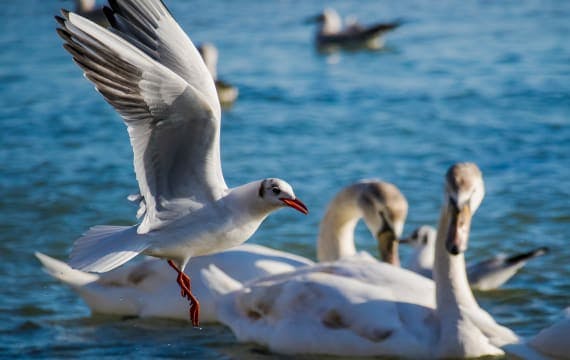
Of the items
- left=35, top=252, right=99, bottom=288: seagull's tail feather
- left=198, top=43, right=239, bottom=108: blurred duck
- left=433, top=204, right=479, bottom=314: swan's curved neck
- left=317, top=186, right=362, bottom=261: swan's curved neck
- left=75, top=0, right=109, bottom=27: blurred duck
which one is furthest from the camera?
left=75, top=0, right=109, bottom=27: blurred duck

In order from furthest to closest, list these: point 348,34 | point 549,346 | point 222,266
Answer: point 348,34 < point 222,266 < point 549,346

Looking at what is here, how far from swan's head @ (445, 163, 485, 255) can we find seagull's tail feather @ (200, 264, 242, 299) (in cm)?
139

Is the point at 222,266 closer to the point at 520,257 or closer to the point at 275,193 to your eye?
the point at 520,257

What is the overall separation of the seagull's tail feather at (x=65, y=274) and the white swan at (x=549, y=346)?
278 cm

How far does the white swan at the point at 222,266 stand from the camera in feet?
24.6

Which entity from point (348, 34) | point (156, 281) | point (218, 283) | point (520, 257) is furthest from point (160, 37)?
point (348, 34)

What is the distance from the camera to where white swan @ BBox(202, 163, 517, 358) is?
Answer: 6430mm

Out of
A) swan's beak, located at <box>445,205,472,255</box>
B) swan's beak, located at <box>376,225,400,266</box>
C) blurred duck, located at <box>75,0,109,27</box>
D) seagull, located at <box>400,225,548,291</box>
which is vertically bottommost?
blurred duck, located at <box>75,0,109,27</box>

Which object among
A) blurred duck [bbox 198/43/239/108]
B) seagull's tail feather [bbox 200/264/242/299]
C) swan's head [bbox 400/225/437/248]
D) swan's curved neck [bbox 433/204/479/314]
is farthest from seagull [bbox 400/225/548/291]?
blurred duck [bbox 198/43/239/108]

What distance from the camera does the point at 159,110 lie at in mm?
4820

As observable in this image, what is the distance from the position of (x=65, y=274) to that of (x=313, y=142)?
17.3ft

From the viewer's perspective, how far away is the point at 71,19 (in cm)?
448

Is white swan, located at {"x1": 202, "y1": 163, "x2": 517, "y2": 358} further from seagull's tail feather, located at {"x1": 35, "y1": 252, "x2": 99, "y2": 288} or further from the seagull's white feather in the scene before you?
the seagull's white feather

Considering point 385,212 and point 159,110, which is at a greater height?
point 159,110
